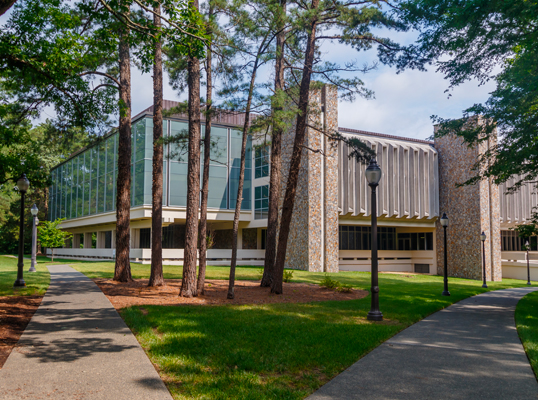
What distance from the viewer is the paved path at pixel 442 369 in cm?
486

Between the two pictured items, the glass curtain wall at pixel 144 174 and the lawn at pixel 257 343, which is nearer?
Result: the lawn at pixel 257 343

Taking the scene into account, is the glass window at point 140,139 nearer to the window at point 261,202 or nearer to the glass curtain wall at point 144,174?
the glass curtain wall at point 144,174

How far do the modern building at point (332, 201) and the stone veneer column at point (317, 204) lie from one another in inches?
2.7

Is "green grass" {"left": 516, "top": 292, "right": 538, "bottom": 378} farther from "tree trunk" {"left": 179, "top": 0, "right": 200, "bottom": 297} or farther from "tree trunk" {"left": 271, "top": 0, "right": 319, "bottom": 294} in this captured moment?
"tree trunk" {"left": 179, "top": 0, "right": 200, "bottom": 297}

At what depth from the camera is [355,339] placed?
7.27 metres

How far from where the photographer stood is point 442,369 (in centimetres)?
579

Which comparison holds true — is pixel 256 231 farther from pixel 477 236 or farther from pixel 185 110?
pixel 185 110

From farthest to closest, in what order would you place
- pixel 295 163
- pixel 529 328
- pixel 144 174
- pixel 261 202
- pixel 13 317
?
pixel 261 202 < pixel 144 174 < pixel 295 163 < pixel 529 328 < pixel 13 317

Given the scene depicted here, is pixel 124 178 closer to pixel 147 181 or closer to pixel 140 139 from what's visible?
pixel 147 181

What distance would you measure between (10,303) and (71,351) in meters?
5.52

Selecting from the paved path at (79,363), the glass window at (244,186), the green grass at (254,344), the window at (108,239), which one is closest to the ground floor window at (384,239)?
the glass window at (244,186)

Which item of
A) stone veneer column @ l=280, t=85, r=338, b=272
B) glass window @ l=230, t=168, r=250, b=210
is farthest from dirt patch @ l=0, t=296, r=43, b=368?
glass window @ l=230, t=168, r=250, b=210

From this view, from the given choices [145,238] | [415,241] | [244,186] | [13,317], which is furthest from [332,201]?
[13,317]

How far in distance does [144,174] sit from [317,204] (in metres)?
12.0
